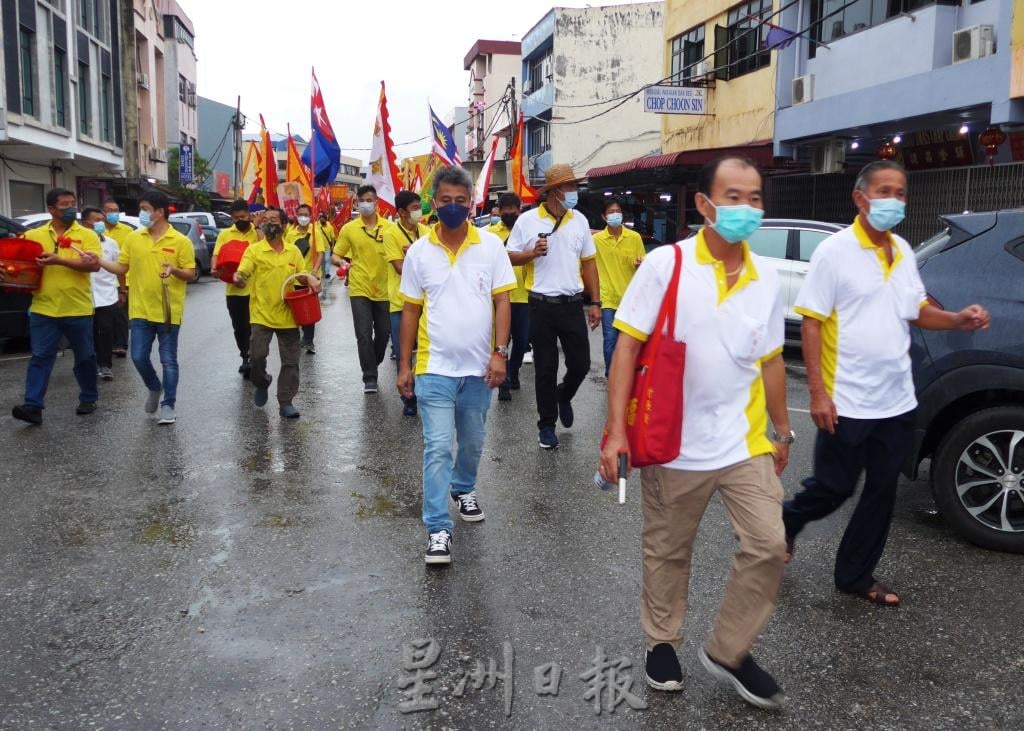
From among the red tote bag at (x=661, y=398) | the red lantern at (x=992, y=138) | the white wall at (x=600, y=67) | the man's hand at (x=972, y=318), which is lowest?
the red tote bag at (x=661, y=398)

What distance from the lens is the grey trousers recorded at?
7996 millimetres

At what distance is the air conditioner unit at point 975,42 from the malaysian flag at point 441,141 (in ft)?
28.3

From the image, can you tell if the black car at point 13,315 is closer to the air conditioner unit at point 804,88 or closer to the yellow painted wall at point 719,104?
the air conditioner unit at point 804,88

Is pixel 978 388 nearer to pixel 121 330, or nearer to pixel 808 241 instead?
pixel 808 241

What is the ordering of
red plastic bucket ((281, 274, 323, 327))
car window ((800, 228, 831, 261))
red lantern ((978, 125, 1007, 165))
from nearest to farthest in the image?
red plastic bucket ((281, 274, 323, 327))
car window ((800, 228, 831, 261))
red lantern ((978, 125, 1007, 165))

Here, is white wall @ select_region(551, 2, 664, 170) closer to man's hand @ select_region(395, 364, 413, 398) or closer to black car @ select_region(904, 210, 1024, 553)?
black car @ select_region(904, 210, 1024, 553)

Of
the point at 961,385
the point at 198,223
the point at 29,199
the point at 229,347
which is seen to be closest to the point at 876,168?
the point at 961,385

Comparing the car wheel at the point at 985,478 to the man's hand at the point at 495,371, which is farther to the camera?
the man's hand at the point at 495,371

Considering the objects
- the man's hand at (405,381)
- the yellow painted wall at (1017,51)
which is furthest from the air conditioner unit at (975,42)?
the man's hand at (405,381)

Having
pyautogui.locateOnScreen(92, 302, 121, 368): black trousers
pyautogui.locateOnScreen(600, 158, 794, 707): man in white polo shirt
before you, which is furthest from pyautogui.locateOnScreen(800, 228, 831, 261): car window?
pyautogui.locateOnScreen(600, 158, 794, 707): man in white polo shirt

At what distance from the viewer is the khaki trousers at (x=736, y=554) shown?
3.10 meters

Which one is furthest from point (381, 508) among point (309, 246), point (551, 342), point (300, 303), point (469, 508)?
point (309, 246)

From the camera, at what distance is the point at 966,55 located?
13.3 m

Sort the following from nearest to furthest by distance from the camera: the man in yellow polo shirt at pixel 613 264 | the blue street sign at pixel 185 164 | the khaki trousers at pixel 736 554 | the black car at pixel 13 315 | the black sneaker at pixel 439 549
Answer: the khaki trousers at pixel 736 554, the black sneaker at pixel 439 549, the man in yellow polo shirt at pixel 613 264, the black car at pixel 13 315, the blue street sign at pixel 185 164
